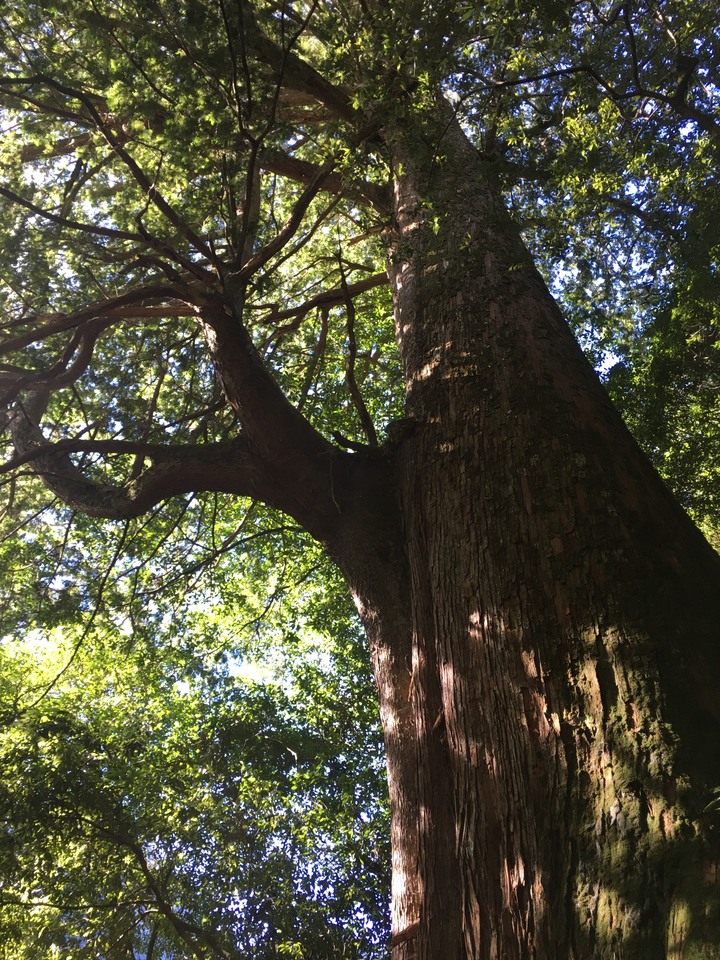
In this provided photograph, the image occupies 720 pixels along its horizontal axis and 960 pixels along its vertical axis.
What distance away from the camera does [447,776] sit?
237 centimetres

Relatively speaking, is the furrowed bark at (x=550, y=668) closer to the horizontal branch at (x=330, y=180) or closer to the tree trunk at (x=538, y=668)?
the tree trunk at (x=538, y=668)

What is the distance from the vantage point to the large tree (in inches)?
70.3

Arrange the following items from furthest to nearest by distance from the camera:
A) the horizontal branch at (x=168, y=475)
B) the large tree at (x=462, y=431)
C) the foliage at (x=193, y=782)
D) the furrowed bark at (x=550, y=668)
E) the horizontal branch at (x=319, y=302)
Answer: the foliage at (x=193, y=782), the horizontal branch at (x=319, y=302), the horizontal branch at (x=168, y=475), the large tree at (x=462, y=431), the furrowed bark at (x=550, y=668)

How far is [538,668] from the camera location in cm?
204

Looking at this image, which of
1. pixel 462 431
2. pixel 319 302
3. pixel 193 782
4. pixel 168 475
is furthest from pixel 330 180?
pixel 193 782

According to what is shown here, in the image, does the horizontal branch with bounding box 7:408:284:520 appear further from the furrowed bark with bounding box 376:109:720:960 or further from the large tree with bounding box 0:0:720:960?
the furrowed bark with bounding box 376:109:720:960

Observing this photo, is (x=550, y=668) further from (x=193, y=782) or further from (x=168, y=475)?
Answer: (x=193, y=782)

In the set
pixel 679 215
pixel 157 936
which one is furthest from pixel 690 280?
pixel 157 936

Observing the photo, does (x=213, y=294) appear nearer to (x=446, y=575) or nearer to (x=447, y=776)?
(x=446, y=575)

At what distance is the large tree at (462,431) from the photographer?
5.86 ft

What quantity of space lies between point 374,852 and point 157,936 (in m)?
2.69

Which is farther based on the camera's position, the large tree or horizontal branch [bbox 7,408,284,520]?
horizontal branch [bbox 7,408,284,520]

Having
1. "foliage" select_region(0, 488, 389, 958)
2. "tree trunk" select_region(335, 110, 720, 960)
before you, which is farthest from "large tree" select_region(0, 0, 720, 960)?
"foliage" select_region(0, 488, 389, 958)

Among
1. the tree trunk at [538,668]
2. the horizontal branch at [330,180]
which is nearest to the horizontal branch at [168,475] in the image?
the tree trunk at [538,668]
